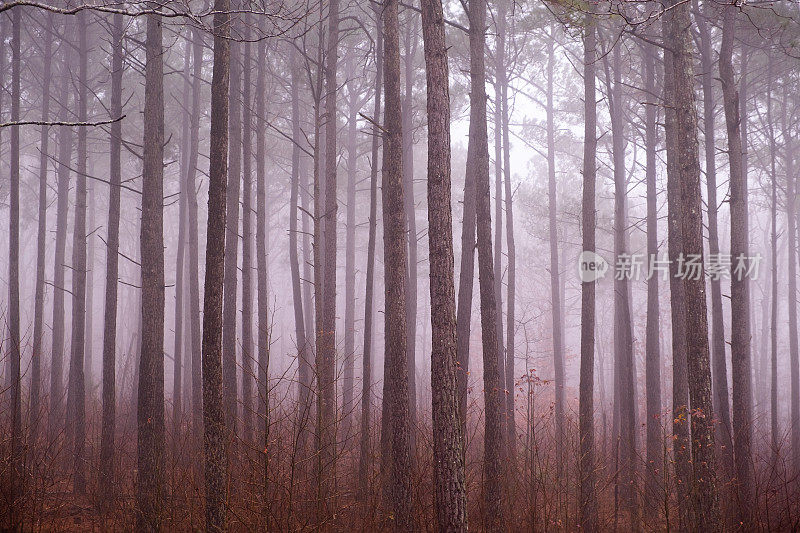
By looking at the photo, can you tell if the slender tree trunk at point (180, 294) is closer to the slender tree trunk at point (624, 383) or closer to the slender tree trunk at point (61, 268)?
the slender tree trunk at point (61, 268)

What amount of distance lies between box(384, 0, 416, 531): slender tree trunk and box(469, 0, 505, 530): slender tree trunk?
4.48 ft

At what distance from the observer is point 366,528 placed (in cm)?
729

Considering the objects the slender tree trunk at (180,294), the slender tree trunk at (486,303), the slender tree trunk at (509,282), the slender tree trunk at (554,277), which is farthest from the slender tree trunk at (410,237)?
the slender tree trunk at (180,294)

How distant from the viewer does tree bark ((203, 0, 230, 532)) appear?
20.2ft

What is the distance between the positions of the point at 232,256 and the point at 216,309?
5.21m

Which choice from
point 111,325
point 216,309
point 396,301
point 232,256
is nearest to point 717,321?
point 396,301

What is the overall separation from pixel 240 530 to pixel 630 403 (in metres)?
7.60

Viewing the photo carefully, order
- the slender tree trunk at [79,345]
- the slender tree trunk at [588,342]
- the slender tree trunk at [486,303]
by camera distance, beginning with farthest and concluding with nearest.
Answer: the slender tree trunk at [79,345] < the slender tree trunk at [588,342] < the slender tree trunk at [486,303]

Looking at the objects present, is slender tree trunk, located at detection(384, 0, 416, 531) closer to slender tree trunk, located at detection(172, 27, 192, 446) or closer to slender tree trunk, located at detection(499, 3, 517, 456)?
slender tree trunk, located at detection(499, 3, 517, 456)

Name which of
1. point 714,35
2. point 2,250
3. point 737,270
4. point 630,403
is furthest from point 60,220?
point 2,250

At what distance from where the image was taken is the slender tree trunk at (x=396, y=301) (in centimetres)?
700

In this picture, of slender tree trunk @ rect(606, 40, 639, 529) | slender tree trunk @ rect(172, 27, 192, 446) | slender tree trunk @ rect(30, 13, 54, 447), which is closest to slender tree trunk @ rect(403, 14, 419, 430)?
slender tree trunk @ rect(606, 40, 639, 529)

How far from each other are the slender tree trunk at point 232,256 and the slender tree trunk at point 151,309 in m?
1.74

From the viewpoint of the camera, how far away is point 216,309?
6445 millimetres
